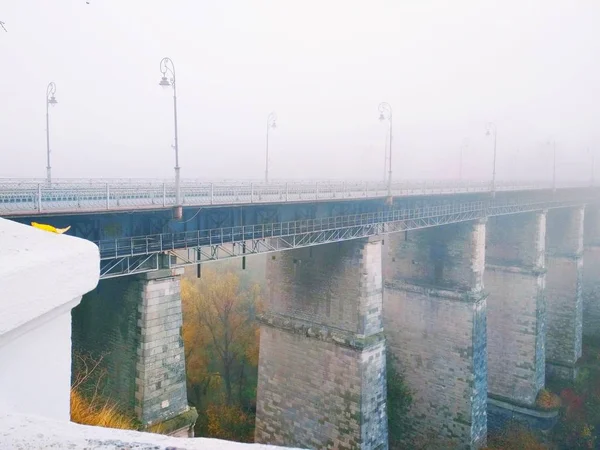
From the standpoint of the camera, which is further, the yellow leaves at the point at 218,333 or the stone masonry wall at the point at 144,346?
the yellow leaves at the point at 218,333

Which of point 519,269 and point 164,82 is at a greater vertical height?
point 164,82

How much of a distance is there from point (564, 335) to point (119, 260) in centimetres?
3196

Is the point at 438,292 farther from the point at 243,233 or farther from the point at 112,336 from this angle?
the point at 112,336

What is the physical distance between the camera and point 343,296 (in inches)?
794

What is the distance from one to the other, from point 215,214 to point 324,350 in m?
7.32

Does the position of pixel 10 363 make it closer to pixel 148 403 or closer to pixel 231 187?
pixel 148 403

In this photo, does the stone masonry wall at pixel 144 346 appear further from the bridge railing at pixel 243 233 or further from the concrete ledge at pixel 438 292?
the concrete ledge at pixel 438 292

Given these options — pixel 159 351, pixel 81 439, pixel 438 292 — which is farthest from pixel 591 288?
pixel 81 439

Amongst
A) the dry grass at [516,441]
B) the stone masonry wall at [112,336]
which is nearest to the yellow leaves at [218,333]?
the dry grass at [516,441]

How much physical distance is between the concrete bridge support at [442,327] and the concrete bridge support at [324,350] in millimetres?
4975

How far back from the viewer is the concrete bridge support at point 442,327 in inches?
945

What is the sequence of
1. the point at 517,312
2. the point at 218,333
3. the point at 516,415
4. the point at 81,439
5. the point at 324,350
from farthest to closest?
the point at 218,333
the point at 517,312
the point at 516,415
the point at 324,350
the point at 81,439

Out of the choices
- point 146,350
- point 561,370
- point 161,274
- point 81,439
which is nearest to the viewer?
point 81,439

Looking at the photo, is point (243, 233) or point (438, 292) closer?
point (243, 233)
